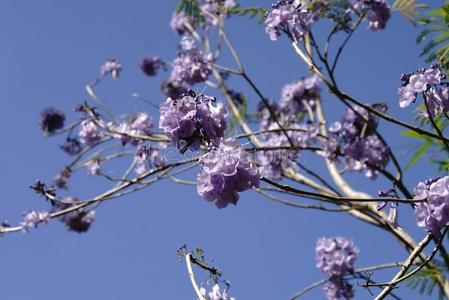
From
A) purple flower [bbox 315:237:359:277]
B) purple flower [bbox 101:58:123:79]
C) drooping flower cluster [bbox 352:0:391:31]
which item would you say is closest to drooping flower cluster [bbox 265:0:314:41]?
drooping flower cluster [bbox 352:0:391:31]

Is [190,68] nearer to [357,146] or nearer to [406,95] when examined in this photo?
[357,146]

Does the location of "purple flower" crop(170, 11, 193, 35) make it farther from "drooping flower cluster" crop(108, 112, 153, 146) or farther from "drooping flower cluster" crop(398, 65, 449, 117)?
"drooping flower cluster" crop(398, 65, 449, 117)

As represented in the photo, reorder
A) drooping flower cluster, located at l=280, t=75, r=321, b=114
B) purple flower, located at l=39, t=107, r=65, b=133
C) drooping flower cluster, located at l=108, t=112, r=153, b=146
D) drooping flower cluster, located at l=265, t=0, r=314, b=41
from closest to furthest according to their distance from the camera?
drooping flower cluster, located at l=265, t=0, r=314, b=41, drooping flower cluster, located at l=108, t=112, r=153, b=146, drooping flower cluster, located at l=280, t=75, r=321, b=114, purple flower, located at l=39, t=107, r=65, b=133

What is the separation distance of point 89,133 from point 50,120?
1.82m

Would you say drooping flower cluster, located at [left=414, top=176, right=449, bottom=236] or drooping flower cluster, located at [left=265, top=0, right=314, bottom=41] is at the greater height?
drooping flower cluster, located at [left=265, top=0, right=314, bottom=41]

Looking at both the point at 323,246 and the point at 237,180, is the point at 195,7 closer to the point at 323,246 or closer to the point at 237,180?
the point at 323,246

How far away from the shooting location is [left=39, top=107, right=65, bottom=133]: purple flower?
22.9 feet

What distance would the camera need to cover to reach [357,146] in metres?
5.12

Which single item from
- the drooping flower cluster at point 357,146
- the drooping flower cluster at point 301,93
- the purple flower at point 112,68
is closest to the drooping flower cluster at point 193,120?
the drooping flower cluster at point 357,146

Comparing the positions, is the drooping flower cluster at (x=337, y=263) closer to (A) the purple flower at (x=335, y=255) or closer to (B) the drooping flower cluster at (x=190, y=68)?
(A) the purple flower at (x=335, y=255)

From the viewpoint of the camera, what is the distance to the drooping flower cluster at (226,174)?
75.9 inches

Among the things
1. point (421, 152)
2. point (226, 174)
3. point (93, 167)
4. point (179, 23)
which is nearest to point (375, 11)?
point (421, 152)

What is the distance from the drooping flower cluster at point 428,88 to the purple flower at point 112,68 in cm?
479

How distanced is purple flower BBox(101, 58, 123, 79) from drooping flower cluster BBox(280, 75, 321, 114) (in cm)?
191
